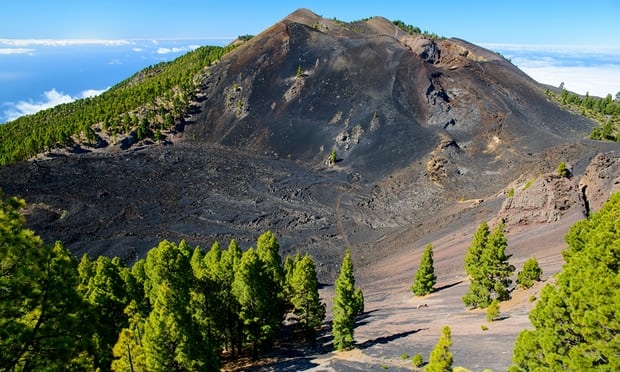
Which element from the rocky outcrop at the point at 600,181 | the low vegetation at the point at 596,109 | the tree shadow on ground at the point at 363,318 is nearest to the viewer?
the tree shadow on ground at the point at 363,318

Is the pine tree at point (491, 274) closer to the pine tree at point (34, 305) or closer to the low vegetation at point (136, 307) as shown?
the low vegetation at point (136, 307)

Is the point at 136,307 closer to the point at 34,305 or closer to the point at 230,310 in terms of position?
the point at 230,310

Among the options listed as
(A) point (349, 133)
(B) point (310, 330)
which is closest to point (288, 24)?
(A) point (349, 133)

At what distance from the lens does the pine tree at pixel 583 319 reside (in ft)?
39.2

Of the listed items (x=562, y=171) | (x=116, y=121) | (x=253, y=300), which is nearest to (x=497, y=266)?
(x=253, y=300)

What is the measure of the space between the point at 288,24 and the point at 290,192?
68.7m

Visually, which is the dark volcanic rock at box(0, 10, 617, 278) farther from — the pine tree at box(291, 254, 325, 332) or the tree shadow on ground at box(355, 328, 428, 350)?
the tree shadow on ground at box(355, 328, 428, 350)

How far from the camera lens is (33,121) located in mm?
122875

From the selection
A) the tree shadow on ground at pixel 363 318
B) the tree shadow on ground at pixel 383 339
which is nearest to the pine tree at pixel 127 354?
the tree shadow on ground at pixel 383 339

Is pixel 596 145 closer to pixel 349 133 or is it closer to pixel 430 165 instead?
pixel 430 165

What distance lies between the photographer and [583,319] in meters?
12.5

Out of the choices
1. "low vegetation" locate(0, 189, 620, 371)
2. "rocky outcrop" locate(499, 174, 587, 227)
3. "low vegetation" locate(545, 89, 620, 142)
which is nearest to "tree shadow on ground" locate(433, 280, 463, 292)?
"low vegetation" locate(0, 189, 620, 371)

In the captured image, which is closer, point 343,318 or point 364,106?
point 343,318

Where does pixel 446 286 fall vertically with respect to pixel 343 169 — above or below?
below
